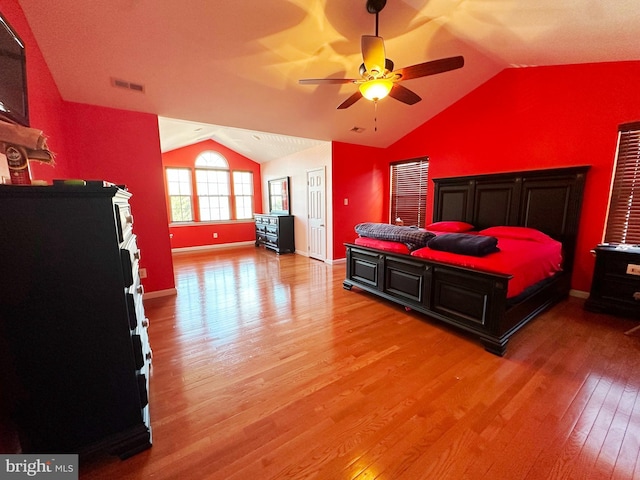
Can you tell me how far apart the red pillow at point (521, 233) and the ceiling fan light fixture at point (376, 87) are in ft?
7.95

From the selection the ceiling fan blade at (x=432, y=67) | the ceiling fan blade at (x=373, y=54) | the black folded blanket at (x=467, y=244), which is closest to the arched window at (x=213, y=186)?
the ceiling fan blade at (x=373, y=54)

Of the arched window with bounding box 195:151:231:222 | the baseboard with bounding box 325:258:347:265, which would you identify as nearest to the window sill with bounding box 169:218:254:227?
the arched window with bounding box 195:151:231:222

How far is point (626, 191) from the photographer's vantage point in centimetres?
282

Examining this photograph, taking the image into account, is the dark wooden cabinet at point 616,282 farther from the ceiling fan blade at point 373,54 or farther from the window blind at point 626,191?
the ceiling fan blade at point 373,54

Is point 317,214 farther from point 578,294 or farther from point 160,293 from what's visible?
point 578,294

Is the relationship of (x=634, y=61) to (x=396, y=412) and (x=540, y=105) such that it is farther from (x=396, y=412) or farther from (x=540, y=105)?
(x=396, y=412)

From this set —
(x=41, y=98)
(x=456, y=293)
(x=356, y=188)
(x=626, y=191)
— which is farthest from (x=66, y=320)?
(x=626, y=191)

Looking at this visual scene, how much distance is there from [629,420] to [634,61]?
11.5 ft

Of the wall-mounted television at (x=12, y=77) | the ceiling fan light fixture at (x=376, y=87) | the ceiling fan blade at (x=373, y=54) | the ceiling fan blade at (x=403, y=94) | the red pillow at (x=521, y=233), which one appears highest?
the ceiling fan blade at (x=373, y=54)

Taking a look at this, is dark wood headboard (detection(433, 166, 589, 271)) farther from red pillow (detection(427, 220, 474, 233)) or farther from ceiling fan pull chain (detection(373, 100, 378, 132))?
ceiling fan pull chain (detection(373, 100, 378, 132))

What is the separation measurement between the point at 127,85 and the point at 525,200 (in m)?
5.13

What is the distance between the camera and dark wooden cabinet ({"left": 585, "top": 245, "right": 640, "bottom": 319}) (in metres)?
2.51

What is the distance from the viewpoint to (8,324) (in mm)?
989

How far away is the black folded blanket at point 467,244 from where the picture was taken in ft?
7.40
